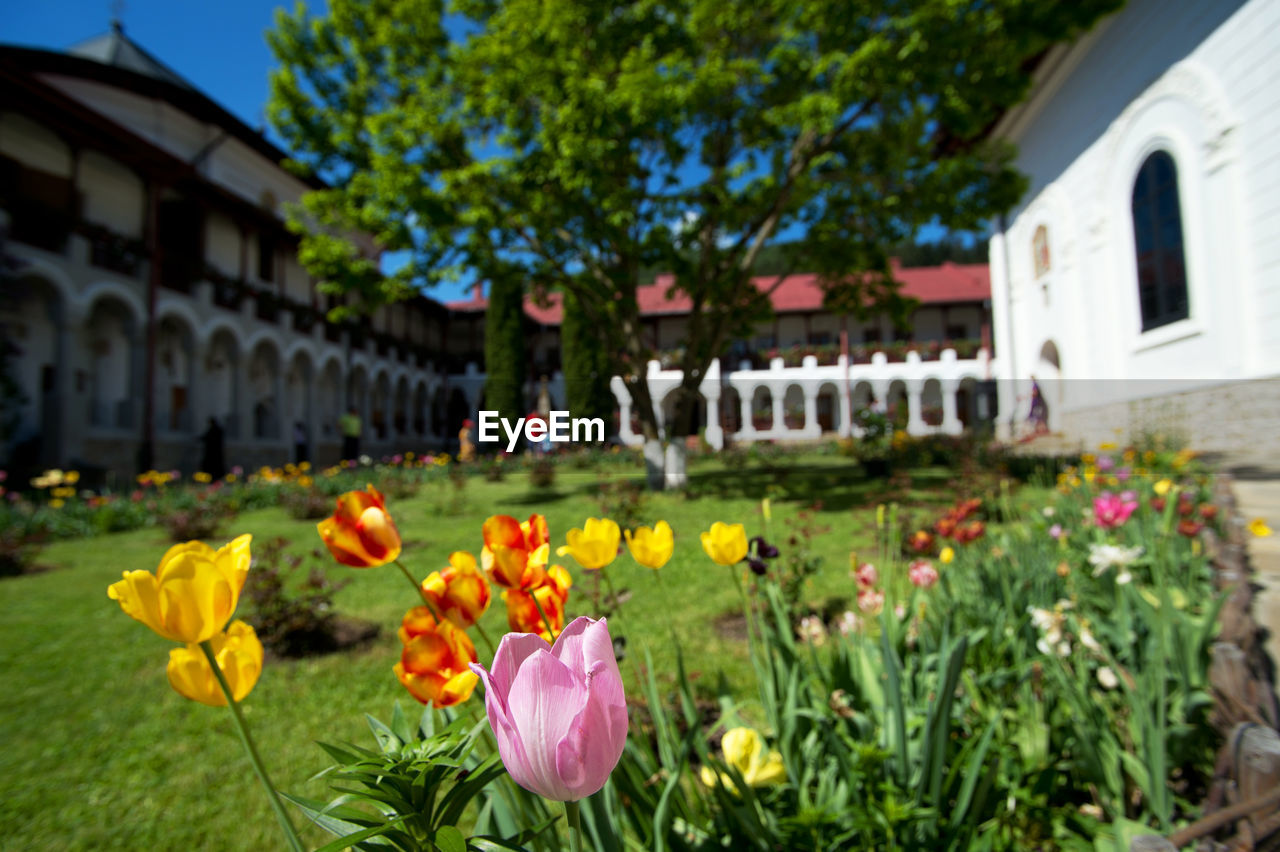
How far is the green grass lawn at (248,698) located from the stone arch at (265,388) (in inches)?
480

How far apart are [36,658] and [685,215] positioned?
7814 millimetres

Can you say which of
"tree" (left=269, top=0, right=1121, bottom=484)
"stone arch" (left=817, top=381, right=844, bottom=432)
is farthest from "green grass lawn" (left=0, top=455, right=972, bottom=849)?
"stone arch" (left=817, top=381, right=844, bottom=432)

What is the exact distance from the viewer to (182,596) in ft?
1.57

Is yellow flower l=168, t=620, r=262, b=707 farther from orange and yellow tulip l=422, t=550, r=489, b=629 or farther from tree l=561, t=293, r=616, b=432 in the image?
tree l=561, t=293, r=616, b=432

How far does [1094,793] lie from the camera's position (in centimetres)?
162

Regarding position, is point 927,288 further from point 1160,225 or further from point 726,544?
point 726,544

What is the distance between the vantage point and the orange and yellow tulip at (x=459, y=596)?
0.67m

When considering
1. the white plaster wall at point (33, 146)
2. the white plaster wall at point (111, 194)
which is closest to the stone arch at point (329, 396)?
the white plaster wall at point (111, 194)

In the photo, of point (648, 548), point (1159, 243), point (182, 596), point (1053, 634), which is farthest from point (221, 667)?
point (1159, 243)

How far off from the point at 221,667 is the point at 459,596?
8.9 inches

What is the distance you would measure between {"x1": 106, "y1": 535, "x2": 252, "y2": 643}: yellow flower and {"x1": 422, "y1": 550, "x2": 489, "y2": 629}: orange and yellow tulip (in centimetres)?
21

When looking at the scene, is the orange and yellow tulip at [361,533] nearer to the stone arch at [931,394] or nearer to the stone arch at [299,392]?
the stone arch at [299,392]

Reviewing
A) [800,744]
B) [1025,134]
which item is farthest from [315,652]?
[1025,134]

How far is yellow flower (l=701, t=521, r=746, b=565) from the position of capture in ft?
3.22
